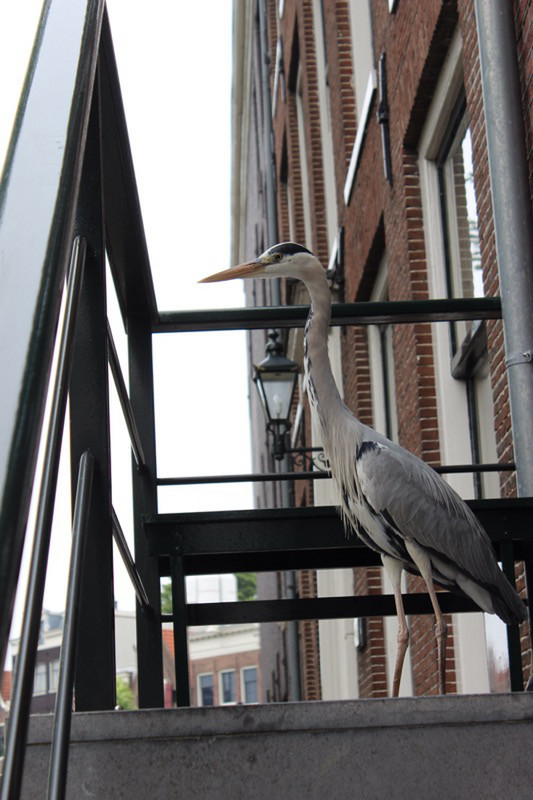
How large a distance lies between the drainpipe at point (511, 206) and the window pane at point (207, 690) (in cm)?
5134

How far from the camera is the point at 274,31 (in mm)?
19953

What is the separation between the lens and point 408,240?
26.7 feet

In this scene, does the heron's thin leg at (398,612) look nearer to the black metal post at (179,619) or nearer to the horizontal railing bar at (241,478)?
the horizontal railing bar at (241,478)

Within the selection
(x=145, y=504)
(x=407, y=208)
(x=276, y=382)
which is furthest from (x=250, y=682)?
(x=145, y=504)

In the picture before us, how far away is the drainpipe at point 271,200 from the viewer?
1608 cm

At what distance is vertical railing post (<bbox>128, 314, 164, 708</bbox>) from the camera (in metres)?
3.29

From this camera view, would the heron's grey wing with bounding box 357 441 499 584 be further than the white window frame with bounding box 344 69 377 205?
No

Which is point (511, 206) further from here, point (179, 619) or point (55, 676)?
point (55, 676)

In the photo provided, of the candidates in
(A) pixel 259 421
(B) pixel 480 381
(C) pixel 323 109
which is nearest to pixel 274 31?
(C) pixel 323 109

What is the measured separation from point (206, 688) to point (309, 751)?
180 feet

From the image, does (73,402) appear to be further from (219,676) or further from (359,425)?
(219,676)

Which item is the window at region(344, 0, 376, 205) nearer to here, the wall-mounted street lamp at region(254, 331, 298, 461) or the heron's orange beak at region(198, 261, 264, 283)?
the wall-mounted street lamp at region(254, 331, 298, 461)

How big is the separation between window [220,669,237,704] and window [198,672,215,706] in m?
0.48

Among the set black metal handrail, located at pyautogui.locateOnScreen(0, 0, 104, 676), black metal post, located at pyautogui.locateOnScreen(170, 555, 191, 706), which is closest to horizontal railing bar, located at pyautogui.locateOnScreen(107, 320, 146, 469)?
black metal post, located at pyautogui.locateOnScreen(170, 555, 191, 706)
